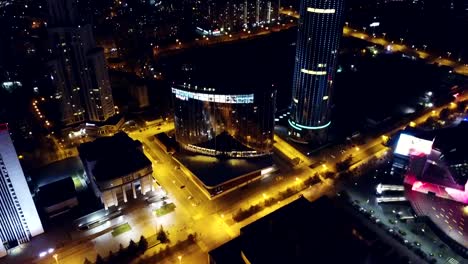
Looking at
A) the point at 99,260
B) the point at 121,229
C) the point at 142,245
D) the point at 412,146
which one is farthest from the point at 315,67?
the point at 99,260

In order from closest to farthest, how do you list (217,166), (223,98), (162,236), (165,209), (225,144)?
(162,236) → (165,209) → (223,98) → (217,166) → (225,144)

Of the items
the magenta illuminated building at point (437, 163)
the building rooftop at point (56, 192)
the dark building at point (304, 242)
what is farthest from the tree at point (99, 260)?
the magenta illuminated building at point (437, 163)

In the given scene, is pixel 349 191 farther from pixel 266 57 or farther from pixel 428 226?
pixel 266 57

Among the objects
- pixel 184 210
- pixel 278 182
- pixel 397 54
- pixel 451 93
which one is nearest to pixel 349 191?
pixel 278 182

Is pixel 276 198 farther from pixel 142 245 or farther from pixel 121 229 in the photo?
pixel 121 229

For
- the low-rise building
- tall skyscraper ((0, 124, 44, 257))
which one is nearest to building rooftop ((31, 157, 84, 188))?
the low-rise building
